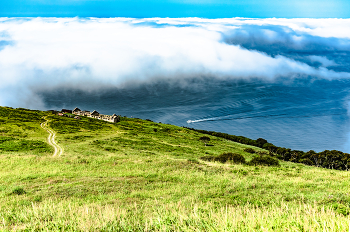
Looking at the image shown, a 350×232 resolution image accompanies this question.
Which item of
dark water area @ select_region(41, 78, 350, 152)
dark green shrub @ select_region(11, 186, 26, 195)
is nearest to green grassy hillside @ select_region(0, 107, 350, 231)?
dark green shrub @ select_region(11, 186, 26, 195)

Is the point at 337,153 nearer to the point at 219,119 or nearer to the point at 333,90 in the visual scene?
the point at 219,119

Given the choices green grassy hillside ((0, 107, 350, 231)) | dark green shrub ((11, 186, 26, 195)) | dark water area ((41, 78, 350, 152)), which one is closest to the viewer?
green grassy hillside ((0, 107, 350, 231))

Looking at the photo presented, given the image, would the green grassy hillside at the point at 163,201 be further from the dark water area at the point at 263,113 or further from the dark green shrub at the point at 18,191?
the dark water area at the point at 263,113

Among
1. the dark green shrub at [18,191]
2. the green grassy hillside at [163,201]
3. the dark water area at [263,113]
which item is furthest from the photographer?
the dark water area at [263,113]

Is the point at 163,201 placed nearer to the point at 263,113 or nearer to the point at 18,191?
the point at 18,191

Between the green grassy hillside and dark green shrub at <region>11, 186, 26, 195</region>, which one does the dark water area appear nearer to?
the green grassy hillside

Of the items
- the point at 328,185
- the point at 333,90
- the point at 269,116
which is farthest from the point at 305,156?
the point at 333,90

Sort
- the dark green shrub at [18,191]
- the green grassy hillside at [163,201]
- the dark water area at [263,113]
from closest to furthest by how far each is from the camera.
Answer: the green grassy hillside at [163,201]
the dark green shrub at [18,191]
the dark water area at [263,113]

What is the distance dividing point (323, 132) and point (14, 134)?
13345cm

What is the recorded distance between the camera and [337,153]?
58.3 m

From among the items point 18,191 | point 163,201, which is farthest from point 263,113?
point 18,191

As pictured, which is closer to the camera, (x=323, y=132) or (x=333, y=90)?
(x=323, y=132)

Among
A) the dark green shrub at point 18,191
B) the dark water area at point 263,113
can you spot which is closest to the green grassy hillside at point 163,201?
the dark green shrub at point 18,191

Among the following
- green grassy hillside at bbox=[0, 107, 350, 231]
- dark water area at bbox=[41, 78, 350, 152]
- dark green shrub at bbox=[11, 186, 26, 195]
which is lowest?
green grassy hillside at bbox=[0, 107, 350, 231]
